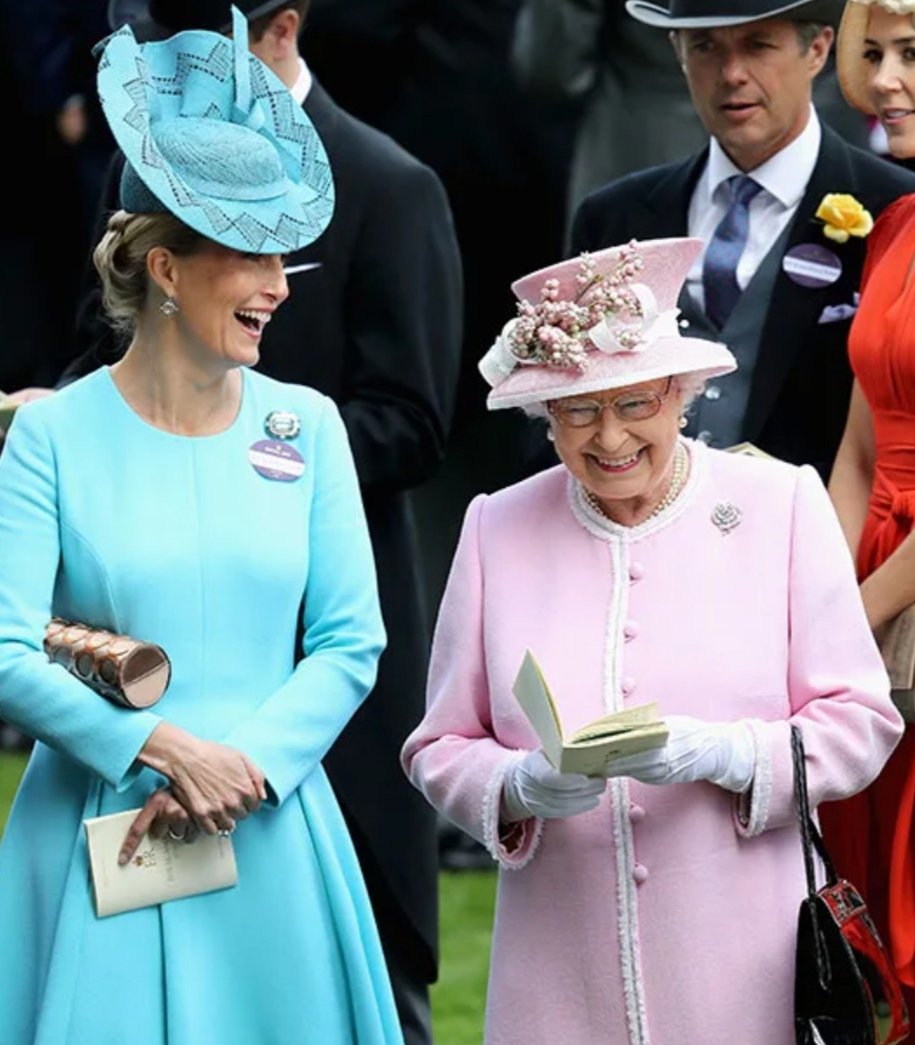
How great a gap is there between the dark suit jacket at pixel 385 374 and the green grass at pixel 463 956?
3.71 feet

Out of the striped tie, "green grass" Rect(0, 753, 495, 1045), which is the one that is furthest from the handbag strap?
"green grass" Rect(0, 753, 495, 1045)

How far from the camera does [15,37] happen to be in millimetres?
9570

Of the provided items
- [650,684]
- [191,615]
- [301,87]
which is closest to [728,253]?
[301,87]

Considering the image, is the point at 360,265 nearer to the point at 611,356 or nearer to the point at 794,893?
the point at 611,356

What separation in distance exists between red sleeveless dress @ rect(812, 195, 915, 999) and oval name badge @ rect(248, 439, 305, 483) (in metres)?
1.15

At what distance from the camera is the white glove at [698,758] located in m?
4.58

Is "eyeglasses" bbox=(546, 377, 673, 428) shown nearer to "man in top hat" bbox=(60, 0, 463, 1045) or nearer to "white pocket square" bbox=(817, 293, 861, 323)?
"white pocket square" bbox=(817, 293, 861, 323)

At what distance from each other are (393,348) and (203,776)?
153 cm

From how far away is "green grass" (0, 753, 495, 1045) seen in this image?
24.6 feet

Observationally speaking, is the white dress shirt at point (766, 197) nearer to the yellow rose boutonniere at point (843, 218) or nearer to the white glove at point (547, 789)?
the yellow rose boutonniere at point (843, 218)

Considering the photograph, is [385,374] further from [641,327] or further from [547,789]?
[547,789]

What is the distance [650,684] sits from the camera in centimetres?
481

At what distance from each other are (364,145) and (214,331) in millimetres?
1383

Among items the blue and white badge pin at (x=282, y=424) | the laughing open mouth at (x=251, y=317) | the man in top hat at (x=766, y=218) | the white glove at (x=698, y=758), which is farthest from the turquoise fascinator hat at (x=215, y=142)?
the man in top hat at (x=766, y=218)
